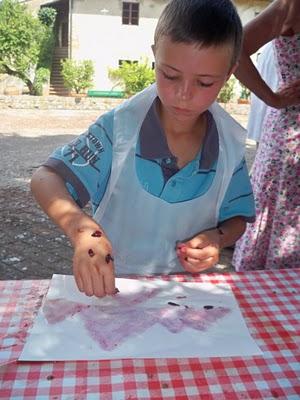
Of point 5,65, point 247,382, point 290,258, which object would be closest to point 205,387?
point 247,382

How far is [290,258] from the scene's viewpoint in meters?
2.33

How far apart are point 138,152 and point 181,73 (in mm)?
290

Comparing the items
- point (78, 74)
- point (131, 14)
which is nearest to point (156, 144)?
point (78, 74)

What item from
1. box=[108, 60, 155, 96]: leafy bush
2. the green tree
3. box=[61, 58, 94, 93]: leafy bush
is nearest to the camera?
box=[108, 60, 155, 96]: leafy bush

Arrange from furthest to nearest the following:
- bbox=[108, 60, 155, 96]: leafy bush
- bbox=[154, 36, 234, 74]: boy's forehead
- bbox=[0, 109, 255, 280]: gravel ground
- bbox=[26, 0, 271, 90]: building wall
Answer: bbox=[26, 0, 271, 90]: building wall, bbox=[108, 60, 155, 96]: leafy bush, bbox=[0, 109, 255, 280]: gravel ground, bbox=[154, 36, 234, 74]: boy's forehead

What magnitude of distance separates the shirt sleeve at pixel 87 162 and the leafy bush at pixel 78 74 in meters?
16.6

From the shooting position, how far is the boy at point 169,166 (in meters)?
1.17

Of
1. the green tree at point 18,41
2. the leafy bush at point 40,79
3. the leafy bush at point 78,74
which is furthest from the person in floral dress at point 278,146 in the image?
the green tree at point 18,41

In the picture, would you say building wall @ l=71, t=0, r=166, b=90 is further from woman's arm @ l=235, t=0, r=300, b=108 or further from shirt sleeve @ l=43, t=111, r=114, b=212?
shirt sleeve @ l=43, t=111, r=114, b=212

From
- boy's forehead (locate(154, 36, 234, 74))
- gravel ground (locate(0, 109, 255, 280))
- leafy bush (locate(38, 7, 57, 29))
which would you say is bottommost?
gravel ground (locate(0, 109, 255, 280))

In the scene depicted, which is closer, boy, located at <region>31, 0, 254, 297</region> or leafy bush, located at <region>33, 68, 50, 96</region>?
boy, located at <region>31, 0, 254, 297</region>

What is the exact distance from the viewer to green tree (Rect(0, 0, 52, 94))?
56.0ft

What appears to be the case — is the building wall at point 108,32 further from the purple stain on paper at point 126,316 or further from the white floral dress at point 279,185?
the purple stain on paper at point 126,316

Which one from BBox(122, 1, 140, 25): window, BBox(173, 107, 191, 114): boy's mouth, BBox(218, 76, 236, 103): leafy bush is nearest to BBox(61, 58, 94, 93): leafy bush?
BBox(122, 1, 140, 25): window
